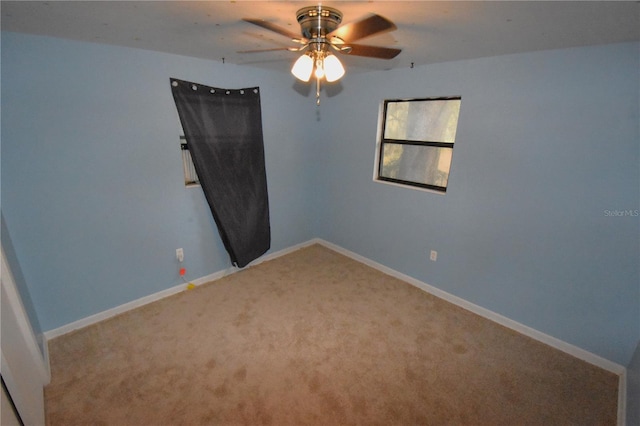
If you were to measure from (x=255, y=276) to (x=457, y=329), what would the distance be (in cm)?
203

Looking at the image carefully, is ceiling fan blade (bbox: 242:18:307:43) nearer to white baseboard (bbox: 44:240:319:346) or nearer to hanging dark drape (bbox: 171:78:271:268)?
hanging dark drape (bbox: 171:78:271:268)

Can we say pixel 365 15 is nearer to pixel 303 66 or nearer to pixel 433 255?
pixel 303 66

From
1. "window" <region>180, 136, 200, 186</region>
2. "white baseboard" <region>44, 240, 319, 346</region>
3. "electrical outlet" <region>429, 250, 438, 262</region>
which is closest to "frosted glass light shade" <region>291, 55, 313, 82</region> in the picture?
"window" <region>180, 136, 200, 186</region>

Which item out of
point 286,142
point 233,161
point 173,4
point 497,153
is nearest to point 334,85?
point 286,142

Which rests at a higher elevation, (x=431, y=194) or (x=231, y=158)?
(x=231, y=158)

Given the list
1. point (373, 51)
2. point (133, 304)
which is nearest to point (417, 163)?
point (373, 51)

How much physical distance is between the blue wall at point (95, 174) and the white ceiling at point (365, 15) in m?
0.23

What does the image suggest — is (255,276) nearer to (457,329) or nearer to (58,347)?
(58,347)

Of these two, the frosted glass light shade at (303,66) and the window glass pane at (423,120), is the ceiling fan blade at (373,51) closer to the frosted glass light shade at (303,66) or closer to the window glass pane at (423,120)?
the frosted glass light shade at (303,66)

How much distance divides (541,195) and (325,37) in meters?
1.90

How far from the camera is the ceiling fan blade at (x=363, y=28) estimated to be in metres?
1.14

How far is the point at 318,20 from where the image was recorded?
1329 millimetres

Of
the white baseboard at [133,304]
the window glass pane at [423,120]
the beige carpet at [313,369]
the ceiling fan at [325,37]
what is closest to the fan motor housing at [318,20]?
the ceiling fan at [325,37]

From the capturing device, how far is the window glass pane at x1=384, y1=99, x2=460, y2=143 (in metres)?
2.54
